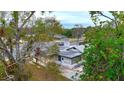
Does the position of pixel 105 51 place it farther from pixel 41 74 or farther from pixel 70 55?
pixel 41 74

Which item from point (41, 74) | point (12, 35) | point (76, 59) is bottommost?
point (41, 74)

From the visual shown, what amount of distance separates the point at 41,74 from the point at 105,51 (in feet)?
1.50

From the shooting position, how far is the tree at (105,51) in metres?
2.17

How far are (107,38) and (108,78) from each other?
273mm

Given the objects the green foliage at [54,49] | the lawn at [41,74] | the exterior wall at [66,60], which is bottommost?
the lawn at [41,74]

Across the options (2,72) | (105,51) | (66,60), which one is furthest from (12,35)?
(105,51)

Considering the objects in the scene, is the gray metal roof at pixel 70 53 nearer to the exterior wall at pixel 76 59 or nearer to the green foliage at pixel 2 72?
the exterior wall at pixel 76 59

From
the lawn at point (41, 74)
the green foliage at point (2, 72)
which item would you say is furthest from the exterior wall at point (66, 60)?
the green foliage at point (2, 72)

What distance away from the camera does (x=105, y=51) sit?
218 centimetres

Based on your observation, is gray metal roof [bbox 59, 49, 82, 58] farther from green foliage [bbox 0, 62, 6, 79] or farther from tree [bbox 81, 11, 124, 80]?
green foliage [bbox 0, 62, 6, 79]

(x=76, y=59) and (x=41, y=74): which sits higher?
(x=76, y=59)

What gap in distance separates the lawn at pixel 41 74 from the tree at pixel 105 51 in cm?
17
